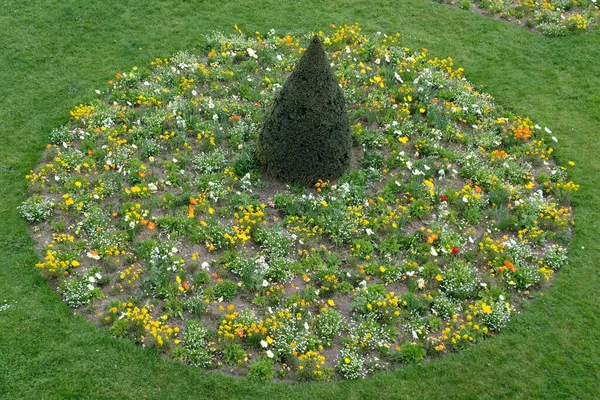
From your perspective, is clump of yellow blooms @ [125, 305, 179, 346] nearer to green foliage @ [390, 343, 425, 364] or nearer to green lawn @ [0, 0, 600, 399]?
green lawn @ [0, 0, 600, 399]

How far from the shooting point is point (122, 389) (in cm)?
699

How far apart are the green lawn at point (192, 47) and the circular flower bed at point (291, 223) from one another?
232 millimetres

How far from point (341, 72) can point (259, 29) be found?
7.58 ft

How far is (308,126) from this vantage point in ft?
29.3

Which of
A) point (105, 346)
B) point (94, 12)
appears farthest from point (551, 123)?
point (94, 12)

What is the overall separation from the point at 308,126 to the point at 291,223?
1.34 metres

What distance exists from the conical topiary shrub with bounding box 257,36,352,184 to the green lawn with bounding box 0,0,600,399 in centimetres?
320

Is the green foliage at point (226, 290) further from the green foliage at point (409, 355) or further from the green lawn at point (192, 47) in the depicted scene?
the green foliage at point (409, 355)

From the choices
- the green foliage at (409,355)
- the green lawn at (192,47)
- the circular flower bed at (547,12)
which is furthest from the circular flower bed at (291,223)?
the circular flower bed at (547,12)

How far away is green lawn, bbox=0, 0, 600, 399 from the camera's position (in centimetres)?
713

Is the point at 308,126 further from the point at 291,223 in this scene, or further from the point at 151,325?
the point at 151,325

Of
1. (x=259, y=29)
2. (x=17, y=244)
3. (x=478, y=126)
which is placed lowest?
(x=17, y=244)

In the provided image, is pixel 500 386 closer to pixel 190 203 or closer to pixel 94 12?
pixel 190 203

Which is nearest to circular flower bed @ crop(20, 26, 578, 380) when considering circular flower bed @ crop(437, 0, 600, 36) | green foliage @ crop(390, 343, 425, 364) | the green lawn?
green foliage @ crop(390, 343, 425, 364)
